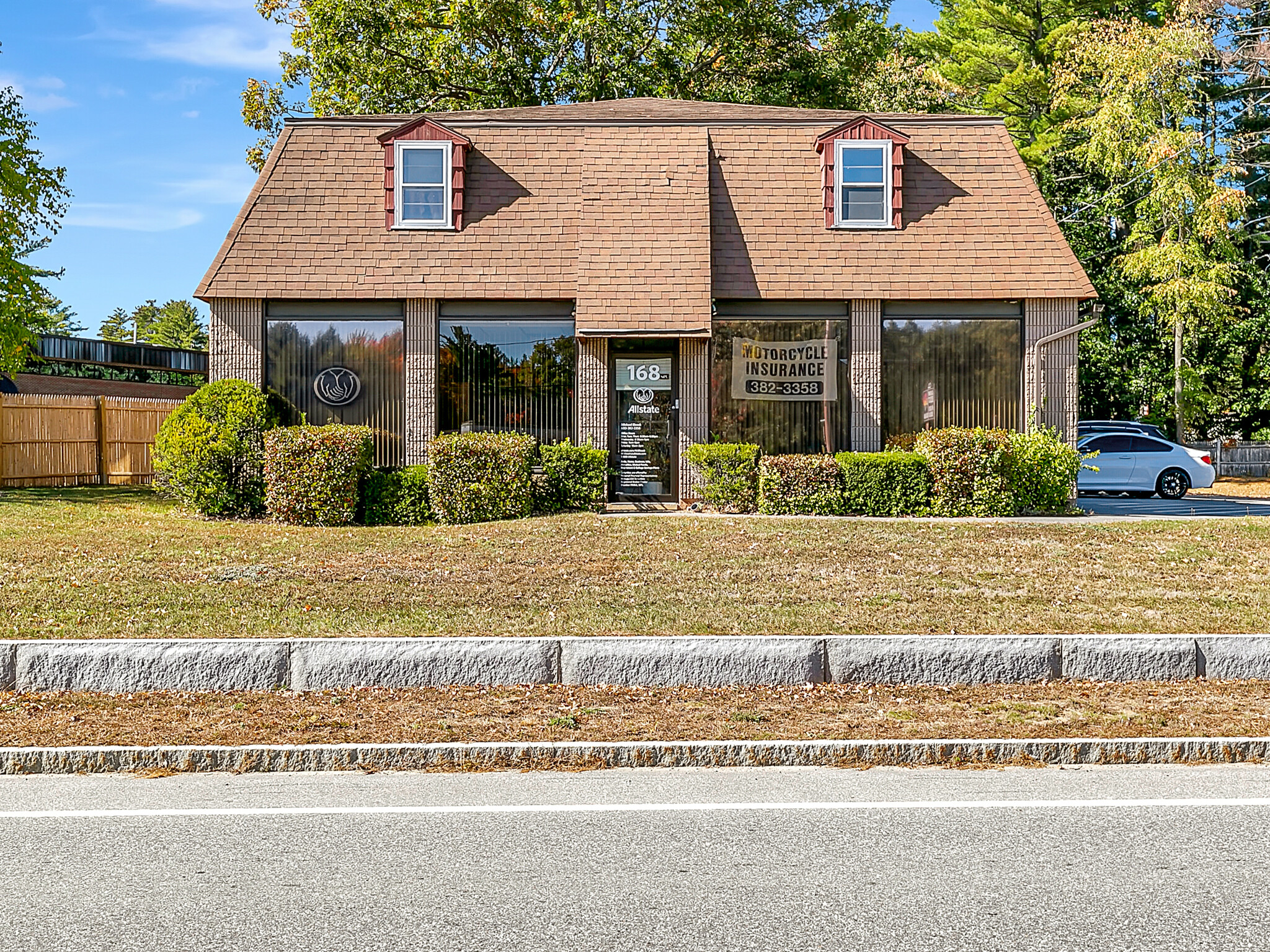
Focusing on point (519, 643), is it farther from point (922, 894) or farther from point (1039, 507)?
point (1039, 507)

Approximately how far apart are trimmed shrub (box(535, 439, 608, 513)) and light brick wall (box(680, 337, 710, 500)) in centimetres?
204

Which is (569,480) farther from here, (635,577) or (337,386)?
(635,577)

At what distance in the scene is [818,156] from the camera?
19984mm

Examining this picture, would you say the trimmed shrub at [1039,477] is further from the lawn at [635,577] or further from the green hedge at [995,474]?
the lawn at [635,577]

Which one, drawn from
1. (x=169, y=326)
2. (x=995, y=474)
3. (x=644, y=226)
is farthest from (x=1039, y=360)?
(x=169, y=326)

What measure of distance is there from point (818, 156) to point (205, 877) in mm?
17128

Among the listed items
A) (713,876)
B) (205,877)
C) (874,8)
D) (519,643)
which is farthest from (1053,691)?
(874,8)

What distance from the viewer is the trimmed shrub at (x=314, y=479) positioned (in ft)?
53.3

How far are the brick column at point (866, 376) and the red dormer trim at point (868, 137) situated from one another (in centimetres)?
165

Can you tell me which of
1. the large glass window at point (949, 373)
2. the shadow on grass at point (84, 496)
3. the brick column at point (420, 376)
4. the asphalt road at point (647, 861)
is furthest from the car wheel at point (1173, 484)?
the asphalt road at point (647, 861)

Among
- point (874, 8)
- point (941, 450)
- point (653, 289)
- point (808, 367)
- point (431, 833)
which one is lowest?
point (431, 833)

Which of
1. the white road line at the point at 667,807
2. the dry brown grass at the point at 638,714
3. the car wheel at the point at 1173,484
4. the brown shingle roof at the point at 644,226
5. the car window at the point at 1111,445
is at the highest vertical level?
the brown shingle roof at the point at 644,226

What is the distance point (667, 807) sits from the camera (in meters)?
6.28

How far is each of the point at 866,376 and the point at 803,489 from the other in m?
3.17
